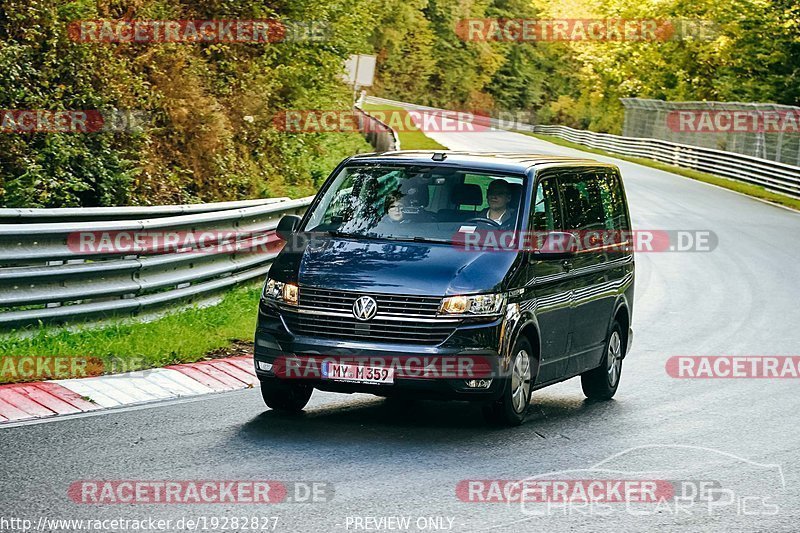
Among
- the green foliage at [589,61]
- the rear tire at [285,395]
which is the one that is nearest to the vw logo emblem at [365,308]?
the rear tire at [285,395]

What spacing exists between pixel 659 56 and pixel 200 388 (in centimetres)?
5881

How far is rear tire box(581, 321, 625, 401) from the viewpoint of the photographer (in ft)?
39.1

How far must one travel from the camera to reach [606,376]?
12.0 meters

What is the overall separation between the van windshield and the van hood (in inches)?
11.0

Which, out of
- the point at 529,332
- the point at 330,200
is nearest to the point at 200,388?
the point at 330,200

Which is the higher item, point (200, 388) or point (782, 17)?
point (782, 17)

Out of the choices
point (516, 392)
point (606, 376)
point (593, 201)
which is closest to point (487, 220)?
point (516, 392)

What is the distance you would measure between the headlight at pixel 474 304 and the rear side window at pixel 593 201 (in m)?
1.79

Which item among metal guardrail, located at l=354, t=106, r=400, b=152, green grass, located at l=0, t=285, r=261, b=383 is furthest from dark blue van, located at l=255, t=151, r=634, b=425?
metal guardrail, located at l=354, t=106, r=400, b=152

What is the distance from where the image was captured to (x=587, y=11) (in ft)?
260

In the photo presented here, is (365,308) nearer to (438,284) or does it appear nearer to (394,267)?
(394,267)

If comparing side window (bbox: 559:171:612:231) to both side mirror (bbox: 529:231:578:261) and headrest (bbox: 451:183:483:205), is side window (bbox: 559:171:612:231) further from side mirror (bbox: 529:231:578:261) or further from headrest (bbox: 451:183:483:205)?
headrest (bbox: 451:183:483:205)

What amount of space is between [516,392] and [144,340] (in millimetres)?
3656

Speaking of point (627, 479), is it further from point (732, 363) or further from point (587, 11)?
point (587, 11)
